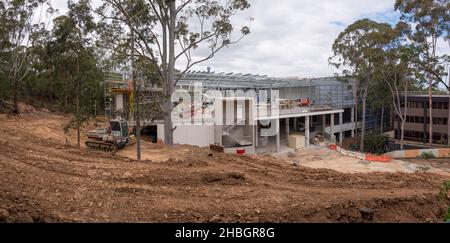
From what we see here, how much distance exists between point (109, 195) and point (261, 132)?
21352mm

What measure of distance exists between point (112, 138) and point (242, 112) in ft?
30.2

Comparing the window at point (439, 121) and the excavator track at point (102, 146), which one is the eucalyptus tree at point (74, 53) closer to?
the excavator track at point (102, 146)

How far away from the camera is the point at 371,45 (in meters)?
29.0

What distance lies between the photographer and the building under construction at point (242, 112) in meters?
21.1

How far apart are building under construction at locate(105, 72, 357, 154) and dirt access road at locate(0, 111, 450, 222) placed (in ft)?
15.1

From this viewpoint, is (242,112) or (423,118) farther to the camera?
(423,118)

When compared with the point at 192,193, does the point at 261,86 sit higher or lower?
higher

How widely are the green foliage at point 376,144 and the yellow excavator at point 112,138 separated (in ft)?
80.3

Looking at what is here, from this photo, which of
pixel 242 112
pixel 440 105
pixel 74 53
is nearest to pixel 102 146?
pixel 74 53

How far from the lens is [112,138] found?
53.1ft

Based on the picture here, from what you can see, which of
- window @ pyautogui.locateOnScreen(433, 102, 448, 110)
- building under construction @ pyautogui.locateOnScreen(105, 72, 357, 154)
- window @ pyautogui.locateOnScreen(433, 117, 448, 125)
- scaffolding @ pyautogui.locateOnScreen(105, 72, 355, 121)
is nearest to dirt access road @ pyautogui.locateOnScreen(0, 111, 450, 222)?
building under construction @ pyautogui.locateOnScreen(105, 72, 357, 154)

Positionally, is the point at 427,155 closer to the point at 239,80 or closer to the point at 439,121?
the point at 439,121

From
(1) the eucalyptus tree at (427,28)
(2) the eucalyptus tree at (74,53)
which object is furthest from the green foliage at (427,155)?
(2) the eucalyptus tree at (74,53)

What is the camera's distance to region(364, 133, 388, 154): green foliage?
108ft
